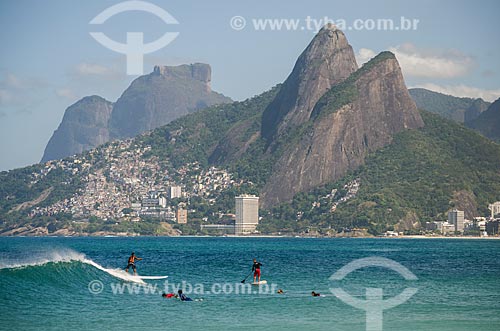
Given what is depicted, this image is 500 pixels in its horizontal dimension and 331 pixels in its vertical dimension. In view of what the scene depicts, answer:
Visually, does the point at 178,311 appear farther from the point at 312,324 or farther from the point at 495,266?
the point at 495,266

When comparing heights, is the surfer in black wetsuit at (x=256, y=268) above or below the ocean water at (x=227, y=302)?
above

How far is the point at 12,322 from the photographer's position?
48.2 meters

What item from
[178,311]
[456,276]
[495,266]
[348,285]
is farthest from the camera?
[495,266]

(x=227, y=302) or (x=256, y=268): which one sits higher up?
(x=256, y=268)

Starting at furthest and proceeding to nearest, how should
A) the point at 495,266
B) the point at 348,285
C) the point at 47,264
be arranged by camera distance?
the point at 495,266
the point at 47,264
the point at 348,285

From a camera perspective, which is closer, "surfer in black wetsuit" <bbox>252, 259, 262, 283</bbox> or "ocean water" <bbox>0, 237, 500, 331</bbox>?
"ocean water" <bbox>0, 237, 500, 331</bbox>

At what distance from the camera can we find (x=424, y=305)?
55.2m

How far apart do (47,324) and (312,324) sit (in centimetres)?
1418

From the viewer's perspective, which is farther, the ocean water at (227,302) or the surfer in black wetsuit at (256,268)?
the surfer in black wetsuit at (256,268)

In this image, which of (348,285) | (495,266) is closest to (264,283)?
(348,285)

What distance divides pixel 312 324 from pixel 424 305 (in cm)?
1065

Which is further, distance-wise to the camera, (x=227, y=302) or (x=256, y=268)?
(x=256, y=268)

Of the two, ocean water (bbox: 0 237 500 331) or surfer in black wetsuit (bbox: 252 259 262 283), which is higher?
surfer in black wetsuit (bbox: 252 259 262 283)

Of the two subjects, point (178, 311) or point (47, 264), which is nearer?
point (178, 311)
